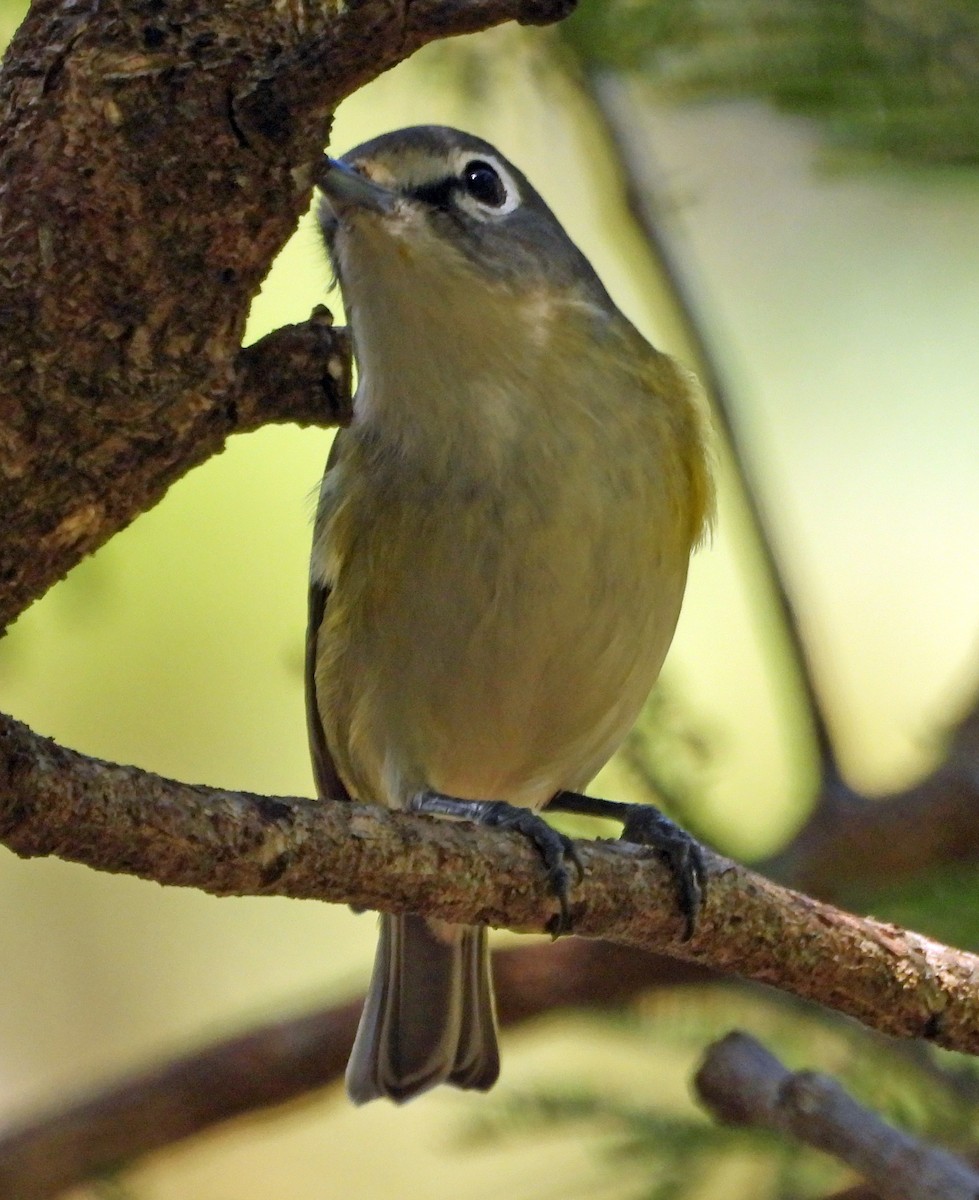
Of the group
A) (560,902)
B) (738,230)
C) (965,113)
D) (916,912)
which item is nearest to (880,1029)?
(560,902)

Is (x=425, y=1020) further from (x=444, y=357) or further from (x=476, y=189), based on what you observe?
(x=476, y=189)

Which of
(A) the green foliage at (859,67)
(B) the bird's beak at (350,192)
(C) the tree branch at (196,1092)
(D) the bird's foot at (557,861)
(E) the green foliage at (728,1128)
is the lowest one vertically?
(E) the green foliage at (728,1128)

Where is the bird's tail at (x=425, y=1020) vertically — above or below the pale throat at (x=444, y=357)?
below

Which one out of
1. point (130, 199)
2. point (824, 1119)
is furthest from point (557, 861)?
point (130, 199)

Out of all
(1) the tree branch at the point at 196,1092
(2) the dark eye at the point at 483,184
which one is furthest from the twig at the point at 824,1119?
(2) the dark eye at the point at 483,184

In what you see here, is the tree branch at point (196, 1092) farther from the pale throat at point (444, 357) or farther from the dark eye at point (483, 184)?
the dark eye at point (483, 184)

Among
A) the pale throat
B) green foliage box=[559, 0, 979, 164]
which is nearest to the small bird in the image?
the pale throat

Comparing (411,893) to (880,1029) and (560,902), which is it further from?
(880,1029)
